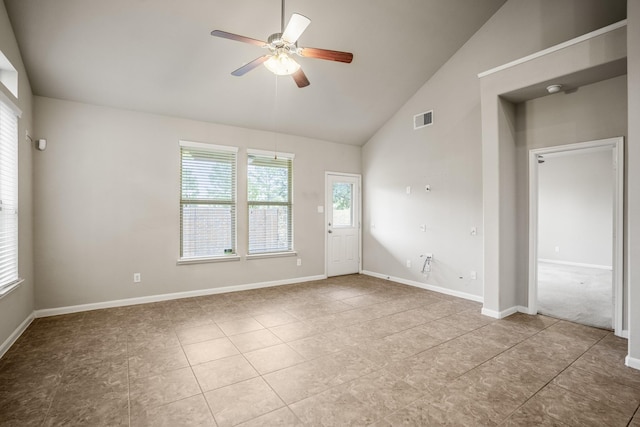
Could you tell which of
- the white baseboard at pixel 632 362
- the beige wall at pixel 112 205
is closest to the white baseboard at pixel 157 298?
the beige wall at pixel 112 205

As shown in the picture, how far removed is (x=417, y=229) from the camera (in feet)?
17.7

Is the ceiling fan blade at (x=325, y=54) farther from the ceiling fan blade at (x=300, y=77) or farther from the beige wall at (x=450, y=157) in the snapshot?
the beige wall at (x=450, y=157)

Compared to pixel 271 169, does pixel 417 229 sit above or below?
below

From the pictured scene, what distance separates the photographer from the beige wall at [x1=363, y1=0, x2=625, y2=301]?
3753mm

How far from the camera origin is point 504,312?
152 inches

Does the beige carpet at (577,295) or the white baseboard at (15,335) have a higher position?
the white baseboard at (15,335)

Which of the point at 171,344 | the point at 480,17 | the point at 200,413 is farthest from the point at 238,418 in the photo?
the point at 480,17

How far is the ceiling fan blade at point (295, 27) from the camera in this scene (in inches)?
88.7

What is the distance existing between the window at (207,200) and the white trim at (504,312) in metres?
3.80

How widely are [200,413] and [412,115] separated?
5.18 metres

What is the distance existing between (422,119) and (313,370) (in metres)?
4.36

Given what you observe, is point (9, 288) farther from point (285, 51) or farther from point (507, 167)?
point (507, 167)

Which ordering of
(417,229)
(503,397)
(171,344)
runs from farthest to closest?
(417,229), (171,344), (503,397)

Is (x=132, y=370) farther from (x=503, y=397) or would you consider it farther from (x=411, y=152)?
(x=411, y=152)
